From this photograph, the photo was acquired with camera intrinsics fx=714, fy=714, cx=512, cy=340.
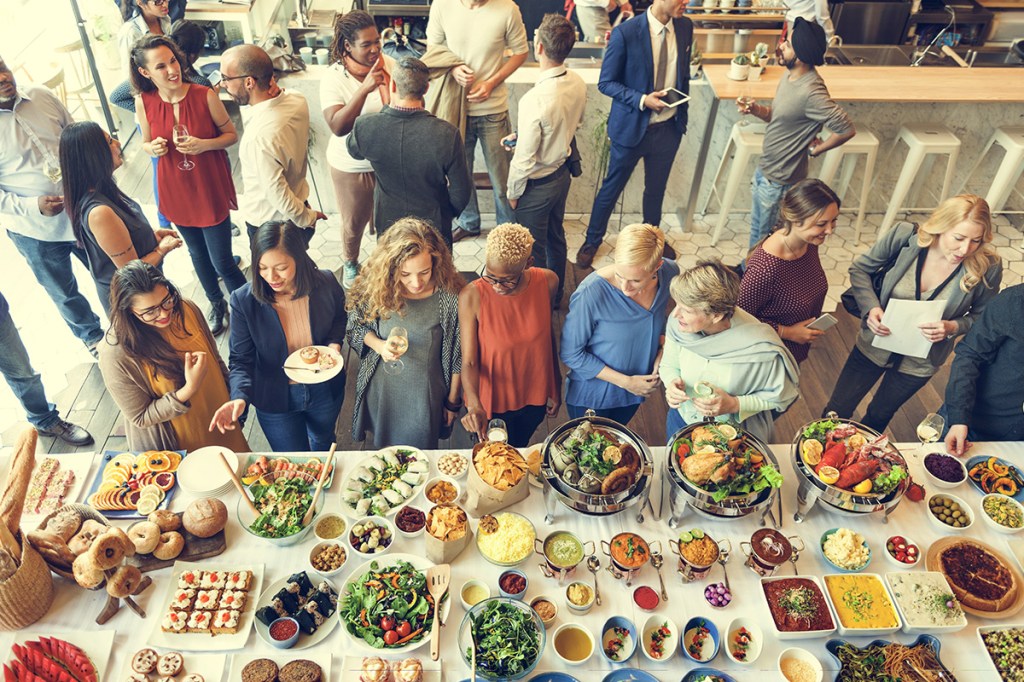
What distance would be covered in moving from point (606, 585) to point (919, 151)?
14.7 ft

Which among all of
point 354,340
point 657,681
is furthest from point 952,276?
point 354,340

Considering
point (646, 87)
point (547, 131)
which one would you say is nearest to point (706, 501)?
point (547, 131)

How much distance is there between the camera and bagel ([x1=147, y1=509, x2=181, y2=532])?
233 cm

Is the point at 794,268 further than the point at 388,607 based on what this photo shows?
Yes

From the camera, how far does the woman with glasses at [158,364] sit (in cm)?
245

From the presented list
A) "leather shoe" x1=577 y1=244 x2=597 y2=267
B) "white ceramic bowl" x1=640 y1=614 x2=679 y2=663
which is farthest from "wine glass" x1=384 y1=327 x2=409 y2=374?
"leather shoe" x1=577 y1=244 x2=597 y2=267

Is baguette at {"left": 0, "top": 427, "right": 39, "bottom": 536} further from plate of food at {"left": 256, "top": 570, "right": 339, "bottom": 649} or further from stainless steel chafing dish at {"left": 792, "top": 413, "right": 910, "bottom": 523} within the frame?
stainless steel chafing dish at {"left": 792, "top": 413, "right": 910, "bottom": 523}

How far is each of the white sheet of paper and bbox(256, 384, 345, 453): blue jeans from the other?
2.46m

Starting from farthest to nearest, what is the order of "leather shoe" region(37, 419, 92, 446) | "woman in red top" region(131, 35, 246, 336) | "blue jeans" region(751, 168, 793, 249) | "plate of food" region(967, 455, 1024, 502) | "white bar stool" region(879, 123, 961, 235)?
"white bar stool" region(879, 123, 961, 235) → "blue jeans" region(751, 168, 793, 249) → "leather shoe" region(37, 419, 92, 446) → "woman in red top" region(131, 35, 246, 336) → "plate of food" region(967, 455, 1024, 502)

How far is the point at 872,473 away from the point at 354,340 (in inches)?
77.5

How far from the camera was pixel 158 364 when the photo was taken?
2.58 m

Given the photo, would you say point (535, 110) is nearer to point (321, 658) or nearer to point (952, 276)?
point (952, 276)

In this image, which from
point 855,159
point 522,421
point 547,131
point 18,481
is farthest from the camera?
point 855,159

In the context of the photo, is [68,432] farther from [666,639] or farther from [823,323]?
[823,323]
